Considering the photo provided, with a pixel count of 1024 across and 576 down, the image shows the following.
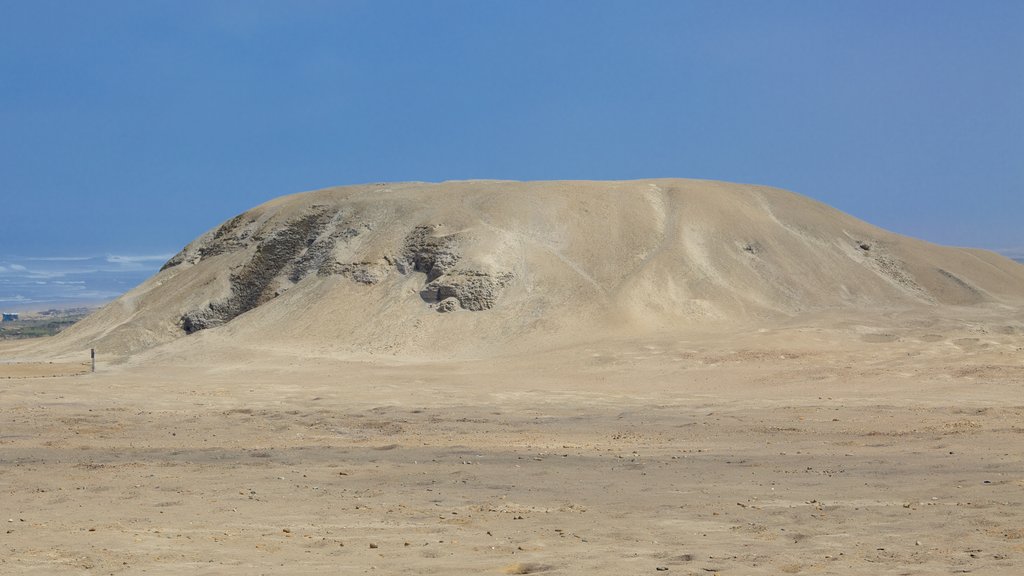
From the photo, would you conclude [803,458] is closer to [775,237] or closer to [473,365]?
[473,365]

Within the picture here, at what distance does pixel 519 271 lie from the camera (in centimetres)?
3694

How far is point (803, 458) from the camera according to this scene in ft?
45.5

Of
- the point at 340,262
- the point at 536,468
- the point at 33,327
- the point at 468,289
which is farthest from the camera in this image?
the point at 33,327

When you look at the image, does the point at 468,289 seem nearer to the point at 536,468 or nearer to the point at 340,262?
the point at 340,262

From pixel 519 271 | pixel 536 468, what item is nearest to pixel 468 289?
pixel 519 271

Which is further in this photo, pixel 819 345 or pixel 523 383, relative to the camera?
pixel 819 345

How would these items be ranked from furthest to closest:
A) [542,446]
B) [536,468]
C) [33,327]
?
[33,327]
[542,446]
[536,468]

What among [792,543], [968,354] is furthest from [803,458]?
[968,354]

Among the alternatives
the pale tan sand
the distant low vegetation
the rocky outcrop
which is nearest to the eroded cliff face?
the rocky outcrop

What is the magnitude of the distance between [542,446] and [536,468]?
196cm

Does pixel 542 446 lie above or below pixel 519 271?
below

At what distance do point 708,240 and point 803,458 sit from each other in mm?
25885

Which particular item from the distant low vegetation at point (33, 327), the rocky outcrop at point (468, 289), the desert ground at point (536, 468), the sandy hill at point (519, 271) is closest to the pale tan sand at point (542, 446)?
the desert ground at point (536, 468)

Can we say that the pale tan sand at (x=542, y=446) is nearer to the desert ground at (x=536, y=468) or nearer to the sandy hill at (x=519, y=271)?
the desert ground at (x=536, y=468)
